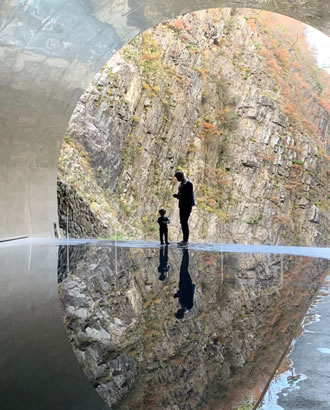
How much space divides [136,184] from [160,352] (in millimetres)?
23672

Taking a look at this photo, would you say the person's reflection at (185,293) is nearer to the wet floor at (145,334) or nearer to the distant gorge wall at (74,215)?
the wet floor at (145,334)

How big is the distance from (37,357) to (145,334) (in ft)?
2.43

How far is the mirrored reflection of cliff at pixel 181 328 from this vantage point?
2.33 metres

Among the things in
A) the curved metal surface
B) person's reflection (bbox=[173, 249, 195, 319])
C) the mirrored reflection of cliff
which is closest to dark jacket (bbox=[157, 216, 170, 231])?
the mirrored reflection of cliff

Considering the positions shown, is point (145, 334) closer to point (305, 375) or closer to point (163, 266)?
point (305, 375)

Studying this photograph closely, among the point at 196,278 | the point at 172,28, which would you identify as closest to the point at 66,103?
the point at 196,278

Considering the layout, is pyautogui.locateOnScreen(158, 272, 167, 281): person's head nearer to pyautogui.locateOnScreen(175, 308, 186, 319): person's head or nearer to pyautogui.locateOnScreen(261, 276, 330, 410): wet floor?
pyautogui.locateOnScreen(175, 308, 186, 319): person's head

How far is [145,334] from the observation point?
11.2ft

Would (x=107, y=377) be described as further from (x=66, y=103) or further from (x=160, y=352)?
(x=66, y=103)

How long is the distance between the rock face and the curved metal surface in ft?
48.5

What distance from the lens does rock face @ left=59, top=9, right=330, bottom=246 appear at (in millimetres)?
24156

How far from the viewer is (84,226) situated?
1877cm

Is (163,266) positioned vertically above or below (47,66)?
below

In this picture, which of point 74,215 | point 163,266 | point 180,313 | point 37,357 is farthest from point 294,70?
point 37,357
